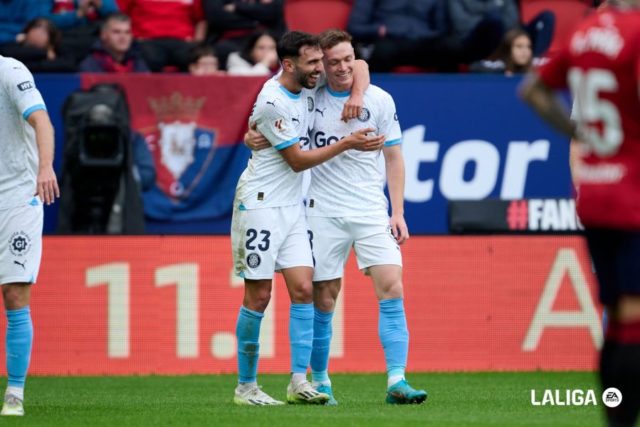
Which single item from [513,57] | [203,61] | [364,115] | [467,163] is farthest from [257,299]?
[513,57]

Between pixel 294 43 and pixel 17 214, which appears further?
pixel 294 43

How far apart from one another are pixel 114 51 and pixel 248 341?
583 cm

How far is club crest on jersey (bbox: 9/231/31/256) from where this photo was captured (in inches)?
304

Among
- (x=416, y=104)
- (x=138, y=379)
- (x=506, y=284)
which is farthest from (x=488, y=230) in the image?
(x=138, y=379)

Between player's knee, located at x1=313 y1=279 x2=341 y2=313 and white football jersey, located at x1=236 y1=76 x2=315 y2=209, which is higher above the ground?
white football jersey, located at x1=236 y1=76 x2=315 y2=209

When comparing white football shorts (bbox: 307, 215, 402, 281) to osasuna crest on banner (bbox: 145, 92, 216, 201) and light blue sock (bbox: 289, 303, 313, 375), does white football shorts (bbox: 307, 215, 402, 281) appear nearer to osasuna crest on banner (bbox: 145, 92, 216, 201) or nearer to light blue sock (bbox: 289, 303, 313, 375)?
light blue sock (bbox: 289, 303, 313, 375)

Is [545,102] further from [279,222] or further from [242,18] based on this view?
[242,18]

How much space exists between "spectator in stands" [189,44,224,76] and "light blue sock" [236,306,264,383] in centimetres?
544

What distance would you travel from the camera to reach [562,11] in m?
14.9

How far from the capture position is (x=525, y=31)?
47.5 feet

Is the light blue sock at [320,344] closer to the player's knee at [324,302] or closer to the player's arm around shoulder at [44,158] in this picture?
the player's knee at [324,302]

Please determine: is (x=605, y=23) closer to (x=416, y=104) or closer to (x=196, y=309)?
(x=196, y=309)

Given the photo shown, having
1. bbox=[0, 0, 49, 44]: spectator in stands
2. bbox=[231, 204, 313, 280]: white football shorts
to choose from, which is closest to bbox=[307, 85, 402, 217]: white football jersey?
bbox=[231, 204, 313, 280]: white football shorts

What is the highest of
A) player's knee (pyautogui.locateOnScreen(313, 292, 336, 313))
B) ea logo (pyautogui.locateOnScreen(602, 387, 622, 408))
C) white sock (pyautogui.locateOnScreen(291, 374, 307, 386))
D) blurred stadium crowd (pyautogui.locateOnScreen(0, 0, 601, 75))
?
blurred stadium crowd (pyautogui.locateOnScreen(0, 0, 601, 75))
